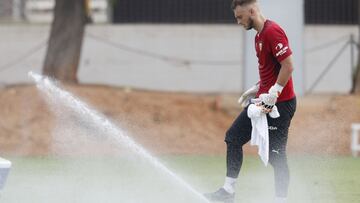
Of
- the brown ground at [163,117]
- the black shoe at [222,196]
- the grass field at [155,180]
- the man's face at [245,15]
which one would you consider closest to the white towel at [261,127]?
the black shoe at [222,196]

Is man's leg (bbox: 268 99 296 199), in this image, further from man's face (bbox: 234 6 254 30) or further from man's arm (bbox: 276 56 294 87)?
man's face (bbox: 234 6 254 30)

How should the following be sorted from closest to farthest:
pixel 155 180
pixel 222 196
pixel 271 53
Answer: pixel 271 53 → pixel 222 196 → pixel 155 180

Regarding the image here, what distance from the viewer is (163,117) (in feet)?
61.5

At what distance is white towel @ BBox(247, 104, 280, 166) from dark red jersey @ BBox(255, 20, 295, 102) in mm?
211

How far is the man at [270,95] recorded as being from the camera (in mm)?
9398

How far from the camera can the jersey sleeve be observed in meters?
9.36

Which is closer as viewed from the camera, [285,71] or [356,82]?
[285,71]

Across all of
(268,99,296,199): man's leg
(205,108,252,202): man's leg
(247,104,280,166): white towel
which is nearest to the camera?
(247,104,280,166): white towel

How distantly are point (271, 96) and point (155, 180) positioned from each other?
3.23 metres

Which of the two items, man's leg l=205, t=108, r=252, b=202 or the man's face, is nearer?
the man's face

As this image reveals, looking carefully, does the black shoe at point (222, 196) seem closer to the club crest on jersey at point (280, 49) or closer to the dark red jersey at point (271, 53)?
the dark red jersey at point (271, 53)

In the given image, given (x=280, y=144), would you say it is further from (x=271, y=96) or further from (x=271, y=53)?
(x=271, y=53)

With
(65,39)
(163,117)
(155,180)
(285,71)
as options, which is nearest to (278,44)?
(285,71)

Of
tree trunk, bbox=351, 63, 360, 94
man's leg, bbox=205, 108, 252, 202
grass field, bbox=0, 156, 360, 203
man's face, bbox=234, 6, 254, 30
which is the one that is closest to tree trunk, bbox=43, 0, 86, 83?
grass field, bbox=0, 156, 360, 203
